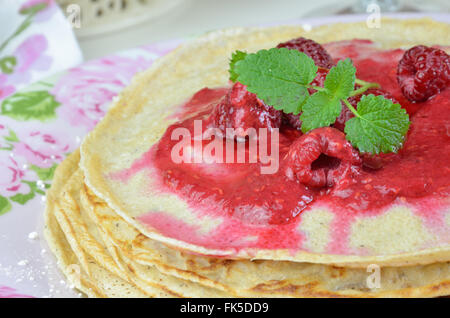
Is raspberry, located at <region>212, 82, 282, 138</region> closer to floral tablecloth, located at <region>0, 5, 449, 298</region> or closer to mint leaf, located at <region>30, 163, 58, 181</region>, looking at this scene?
floral tablecloth, located at <region>0, 5, 449, 298</region>

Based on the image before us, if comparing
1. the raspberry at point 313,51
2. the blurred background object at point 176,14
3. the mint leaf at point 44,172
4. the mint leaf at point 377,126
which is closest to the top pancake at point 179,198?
the mint leaf at point 377,126

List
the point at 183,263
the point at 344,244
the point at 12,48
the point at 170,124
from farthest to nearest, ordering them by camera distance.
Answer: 1. the point at 12,48
2. the point at 170,124
3. the point at 183,263
4. the point at 344,244

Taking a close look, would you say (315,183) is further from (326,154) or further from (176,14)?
(176,14)

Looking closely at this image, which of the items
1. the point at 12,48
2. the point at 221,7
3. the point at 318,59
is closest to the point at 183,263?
the point at 318,59

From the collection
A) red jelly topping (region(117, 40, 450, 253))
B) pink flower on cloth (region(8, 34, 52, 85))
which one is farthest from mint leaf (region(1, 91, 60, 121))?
red jelly topping (region(117, 40, 450, 253))

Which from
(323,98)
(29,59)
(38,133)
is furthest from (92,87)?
(323,98)

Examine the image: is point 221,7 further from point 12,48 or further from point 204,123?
point 204,123
